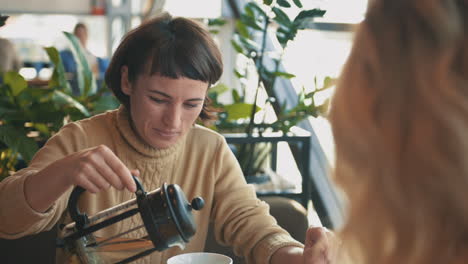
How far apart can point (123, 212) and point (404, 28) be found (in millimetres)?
726

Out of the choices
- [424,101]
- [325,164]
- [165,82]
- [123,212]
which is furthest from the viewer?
[325,164]

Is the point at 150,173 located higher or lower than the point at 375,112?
lower

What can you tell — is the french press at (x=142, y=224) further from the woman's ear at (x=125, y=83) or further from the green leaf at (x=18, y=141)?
the green leaf at (x=18, y=141)

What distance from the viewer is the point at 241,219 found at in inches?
63.9

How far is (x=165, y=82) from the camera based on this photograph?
1.56 meters

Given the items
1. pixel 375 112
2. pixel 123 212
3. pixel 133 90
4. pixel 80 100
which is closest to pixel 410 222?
pixel 375 112

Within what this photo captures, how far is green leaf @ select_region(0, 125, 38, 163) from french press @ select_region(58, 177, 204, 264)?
1.06 metres

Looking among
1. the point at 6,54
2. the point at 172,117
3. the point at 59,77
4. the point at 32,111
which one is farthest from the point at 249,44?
the point at 6,54

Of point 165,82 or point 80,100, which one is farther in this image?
point 80,100

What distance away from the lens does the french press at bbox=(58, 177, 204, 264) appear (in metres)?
1.10

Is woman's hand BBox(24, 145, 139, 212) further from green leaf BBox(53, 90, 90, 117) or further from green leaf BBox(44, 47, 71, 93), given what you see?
green leaf BBox(44, 47, 71, 93)

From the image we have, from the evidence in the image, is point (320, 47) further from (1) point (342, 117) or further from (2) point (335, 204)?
(1) point (342, 117)

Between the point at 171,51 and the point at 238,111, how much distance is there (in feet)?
3.46

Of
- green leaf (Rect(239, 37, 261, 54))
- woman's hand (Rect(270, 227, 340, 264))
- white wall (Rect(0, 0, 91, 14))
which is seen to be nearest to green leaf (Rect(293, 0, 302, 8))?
green leaf (Rect(239, 37, 261, 54))
